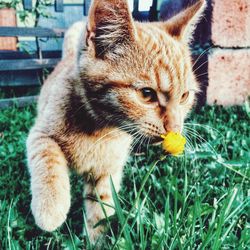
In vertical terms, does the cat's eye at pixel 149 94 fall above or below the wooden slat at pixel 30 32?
above

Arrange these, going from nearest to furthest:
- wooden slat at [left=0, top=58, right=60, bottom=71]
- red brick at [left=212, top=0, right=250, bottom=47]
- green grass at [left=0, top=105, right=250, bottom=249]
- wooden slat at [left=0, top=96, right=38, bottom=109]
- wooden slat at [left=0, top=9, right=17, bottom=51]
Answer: green grass at [left=0, top=105, right=250, bottom=249] → red brick at [left=212, top=0, right=250, bottom=47] → wooden slat at [left=0, top=96, right=38, bottom=109] → wooden slat at [left=0, top=58, right=60, bottom=71] → wooden slat at [left=0, top=9, right=17, bottom=51]

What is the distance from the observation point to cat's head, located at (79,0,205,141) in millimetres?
1579

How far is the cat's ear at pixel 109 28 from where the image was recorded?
1.56m

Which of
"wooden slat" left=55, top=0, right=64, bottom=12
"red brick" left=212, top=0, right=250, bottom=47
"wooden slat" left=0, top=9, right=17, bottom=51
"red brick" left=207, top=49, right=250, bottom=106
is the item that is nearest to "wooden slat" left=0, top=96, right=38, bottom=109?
"wooden slat" left=55, top=0, right=64, bottom=12

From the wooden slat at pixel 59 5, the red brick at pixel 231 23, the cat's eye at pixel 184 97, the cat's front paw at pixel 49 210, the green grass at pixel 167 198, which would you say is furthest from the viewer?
the wooden slat at pixel 59 5

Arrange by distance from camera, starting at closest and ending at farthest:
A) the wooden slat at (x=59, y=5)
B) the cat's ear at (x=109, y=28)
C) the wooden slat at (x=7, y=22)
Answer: the cat's ear at (x=109, y=28), the wooden slat at (x=59, y=5), the wooden slat at (x=7, y=22)

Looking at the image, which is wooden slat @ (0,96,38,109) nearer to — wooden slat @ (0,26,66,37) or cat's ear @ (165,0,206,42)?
wooden slat @ (0,26,66,37)

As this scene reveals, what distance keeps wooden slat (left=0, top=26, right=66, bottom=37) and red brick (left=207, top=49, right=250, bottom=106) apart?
1689 mm

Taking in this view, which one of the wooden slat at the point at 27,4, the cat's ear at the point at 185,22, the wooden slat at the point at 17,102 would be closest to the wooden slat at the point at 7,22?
the wooden slat at the point at 27,4

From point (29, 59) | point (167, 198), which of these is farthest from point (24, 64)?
point (167, 198)

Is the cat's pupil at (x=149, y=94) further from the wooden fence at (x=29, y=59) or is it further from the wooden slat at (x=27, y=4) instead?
the wooden slat at (x=27, y=4)

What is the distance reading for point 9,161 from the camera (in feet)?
7.85

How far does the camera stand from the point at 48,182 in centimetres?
155

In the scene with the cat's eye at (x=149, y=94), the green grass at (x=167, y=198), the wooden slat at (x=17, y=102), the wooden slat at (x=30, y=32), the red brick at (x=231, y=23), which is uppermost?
the red brick at (x=231, y=23)
